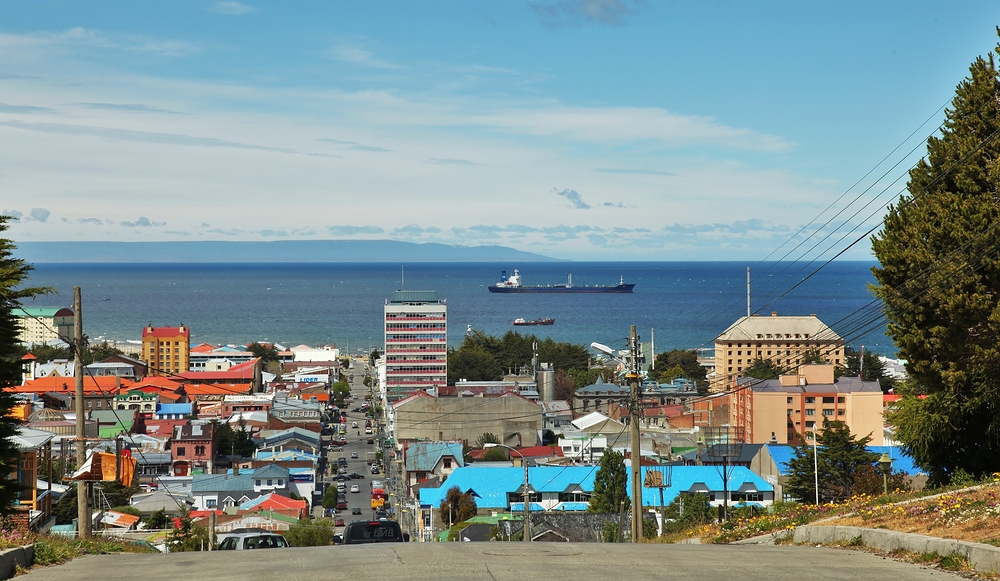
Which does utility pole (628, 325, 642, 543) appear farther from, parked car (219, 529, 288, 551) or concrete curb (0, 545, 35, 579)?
concrete curb (0, 545, 35, 579)

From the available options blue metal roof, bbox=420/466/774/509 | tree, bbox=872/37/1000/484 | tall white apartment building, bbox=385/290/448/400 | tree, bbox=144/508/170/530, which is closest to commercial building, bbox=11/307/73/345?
tall white apartment building, bbox=385/290/448/400

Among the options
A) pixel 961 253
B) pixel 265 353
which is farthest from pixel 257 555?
pixel 265 353

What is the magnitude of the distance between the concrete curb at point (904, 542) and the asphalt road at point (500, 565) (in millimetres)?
286

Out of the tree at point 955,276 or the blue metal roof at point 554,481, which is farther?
the blue metal roof at point 554,481

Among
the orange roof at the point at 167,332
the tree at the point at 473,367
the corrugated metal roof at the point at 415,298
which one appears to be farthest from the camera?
the orange roof at the point at 167,332

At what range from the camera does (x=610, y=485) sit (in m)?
38.8

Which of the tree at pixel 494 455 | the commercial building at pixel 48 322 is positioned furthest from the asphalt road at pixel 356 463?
the commercial building at pixel 48 322

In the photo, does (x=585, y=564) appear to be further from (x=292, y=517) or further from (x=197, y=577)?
(x=292, y=517)

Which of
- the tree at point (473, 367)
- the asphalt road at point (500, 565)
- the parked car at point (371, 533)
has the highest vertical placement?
the tree at point (473, 367)

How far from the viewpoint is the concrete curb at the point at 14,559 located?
934 cm

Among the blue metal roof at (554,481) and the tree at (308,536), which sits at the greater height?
the blue metal roof at (554,481)

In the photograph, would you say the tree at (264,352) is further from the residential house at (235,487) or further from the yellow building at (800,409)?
the yellow building at (800,409)

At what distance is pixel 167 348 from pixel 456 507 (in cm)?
8675

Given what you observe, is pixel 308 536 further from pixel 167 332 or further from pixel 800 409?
pixel 167 332
